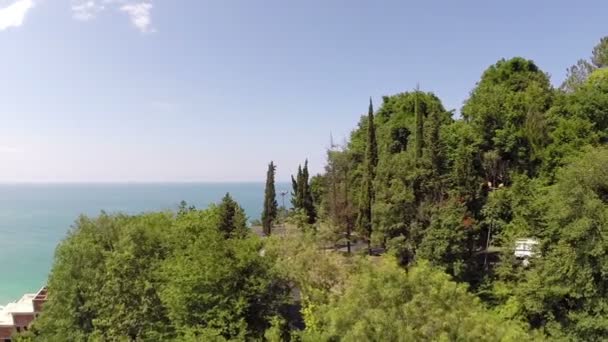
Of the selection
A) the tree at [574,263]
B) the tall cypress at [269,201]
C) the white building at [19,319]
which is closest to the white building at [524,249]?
the tree at [574,263]

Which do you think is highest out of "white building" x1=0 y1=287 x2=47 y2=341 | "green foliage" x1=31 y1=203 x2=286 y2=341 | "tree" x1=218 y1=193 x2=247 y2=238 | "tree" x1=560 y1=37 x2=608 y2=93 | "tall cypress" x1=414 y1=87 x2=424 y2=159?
"tree" x1=560 y1=37 x2=608 y2=93

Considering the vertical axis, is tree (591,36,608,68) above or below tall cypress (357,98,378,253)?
above

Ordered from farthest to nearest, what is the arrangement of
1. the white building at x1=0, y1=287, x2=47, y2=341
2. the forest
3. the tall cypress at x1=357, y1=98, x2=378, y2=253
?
the white building at x1=0, y1=287, x2=47, y2=341
the tall cypress at x1=357, y1=98, x2=378, y2=253
the forest

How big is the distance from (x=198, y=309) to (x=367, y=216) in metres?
13.6

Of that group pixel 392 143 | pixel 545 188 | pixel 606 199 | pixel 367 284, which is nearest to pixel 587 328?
pixel 606 199

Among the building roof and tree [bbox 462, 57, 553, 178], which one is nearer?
tree [bbox 462, 57, 553, 178]

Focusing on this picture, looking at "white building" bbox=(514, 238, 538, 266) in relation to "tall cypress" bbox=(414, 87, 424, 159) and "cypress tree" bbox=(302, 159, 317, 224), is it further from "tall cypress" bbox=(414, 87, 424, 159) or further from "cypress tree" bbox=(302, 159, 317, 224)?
"cypress tree" bbox=(302, 159, 317, 224)

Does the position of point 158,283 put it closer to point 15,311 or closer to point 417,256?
point 417,256

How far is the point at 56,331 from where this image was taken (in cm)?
1844

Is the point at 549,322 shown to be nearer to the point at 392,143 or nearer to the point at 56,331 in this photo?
the point at 392,143

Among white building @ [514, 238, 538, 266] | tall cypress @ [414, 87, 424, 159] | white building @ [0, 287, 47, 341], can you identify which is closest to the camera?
white building @ [514, 238, 538, 266]

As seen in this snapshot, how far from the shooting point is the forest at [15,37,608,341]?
476 inches

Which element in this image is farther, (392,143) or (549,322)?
(392,143)

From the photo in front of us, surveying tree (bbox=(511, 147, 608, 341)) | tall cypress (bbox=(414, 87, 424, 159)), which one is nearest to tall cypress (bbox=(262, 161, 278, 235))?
tall cypress (bbox=(414, 87, 424, 159))
